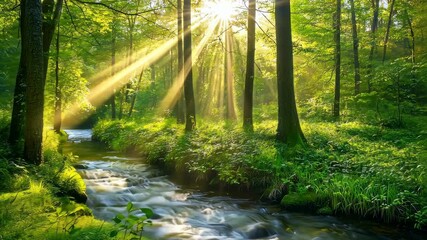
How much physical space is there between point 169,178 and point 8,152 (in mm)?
5031

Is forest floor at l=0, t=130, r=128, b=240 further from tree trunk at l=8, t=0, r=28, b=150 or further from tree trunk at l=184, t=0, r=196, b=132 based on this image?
tree trunk at l=184, t=0, r=196, b=132

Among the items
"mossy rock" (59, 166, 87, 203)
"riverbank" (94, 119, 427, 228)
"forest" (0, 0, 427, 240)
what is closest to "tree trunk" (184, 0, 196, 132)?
"forest" (0, 0, 427, 240)

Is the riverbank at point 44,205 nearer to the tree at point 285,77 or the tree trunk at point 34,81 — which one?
the tree trunk at point 34,81

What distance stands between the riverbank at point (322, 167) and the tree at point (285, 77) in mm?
698

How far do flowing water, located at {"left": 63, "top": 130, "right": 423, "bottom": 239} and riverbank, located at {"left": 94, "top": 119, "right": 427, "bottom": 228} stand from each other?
0.40m

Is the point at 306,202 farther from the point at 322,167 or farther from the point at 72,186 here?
the point at 72,186

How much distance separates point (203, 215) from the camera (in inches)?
312

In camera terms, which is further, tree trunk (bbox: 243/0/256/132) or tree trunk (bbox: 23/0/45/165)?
tree trunk (bbox: 243/0/256/132)

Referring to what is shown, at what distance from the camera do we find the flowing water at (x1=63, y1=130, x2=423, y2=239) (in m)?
6.67

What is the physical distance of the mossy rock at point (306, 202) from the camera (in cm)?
768

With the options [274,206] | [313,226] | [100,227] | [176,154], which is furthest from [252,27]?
[100,227]

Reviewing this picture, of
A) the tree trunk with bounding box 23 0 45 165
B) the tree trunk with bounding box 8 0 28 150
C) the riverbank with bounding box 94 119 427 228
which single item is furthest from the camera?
the tree trunk with bounding box 8 0 28 150

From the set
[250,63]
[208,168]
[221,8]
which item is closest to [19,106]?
[208,168]

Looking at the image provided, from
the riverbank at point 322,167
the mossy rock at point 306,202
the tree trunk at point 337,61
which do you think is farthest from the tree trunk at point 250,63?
the tree trunk at point 337,61
